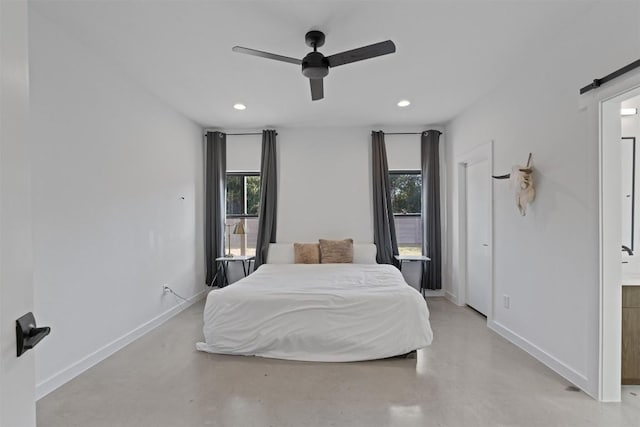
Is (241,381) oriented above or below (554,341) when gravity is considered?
below

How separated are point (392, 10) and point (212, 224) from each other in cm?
383

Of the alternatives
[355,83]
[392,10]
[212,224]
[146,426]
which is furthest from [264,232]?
[392,10]

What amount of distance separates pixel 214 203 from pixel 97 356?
2.62m

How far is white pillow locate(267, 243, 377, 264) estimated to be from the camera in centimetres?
459

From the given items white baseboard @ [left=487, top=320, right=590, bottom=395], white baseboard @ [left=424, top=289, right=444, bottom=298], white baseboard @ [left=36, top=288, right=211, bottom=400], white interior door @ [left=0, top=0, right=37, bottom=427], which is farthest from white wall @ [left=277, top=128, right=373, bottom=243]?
white interior door @ [left=0, top=0, right=37, bottom=427]

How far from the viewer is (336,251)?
4504 millimetres

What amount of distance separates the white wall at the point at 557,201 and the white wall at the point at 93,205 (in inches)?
149

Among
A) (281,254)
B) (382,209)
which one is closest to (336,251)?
(281,254)

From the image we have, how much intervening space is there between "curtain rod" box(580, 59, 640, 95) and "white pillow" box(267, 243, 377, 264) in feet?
9.86

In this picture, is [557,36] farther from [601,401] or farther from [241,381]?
[241,381]

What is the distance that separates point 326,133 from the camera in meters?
5.00

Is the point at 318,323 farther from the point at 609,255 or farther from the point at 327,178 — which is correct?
the point at 327,178

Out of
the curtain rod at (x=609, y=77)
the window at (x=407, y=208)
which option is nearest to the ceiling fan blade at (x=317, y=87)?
the curtain rod at (x=609, y=77)

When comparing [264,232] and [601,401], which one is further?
[264,232]
